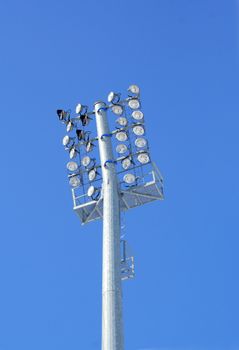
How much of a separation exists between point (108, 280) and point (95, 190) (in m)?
4.20

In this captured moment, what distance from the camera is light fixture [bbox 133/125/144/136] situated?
2136cm

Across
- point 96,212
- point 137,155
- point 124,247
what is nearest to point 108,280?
point 124,247

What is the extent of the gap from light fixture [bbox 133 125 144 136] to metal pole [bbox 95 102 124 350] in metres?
0.91

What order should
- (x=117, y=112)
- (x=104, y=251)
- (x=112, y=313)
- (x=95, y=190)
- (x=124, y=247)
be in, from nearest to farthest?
(x=112, y=313)
(x=104, y=251)
(x=124, y=247)
(x=95, y=190)
(x=117, y=112)

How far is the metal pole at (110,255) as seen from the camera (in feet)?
53.5

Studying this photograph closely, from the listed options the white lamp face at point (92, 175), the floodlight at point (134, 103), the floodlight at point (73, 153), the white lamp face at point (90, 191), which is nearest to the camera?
the white lamp face at point (90, 191)

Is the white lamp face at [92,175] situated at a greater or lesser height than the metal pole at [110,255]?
greater

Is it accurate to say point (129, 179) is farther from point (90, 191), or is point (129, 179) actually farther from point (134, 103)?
point (134, 103)

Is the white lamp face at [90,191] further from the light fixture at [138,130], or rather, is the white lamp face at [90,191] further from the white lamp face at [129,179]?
the light fixture at [138,130]

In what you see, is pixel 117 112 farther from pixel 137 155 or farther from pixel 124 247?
pixel 124 247

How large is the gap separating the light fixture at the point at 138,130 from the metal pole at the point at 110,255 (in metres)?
0.91

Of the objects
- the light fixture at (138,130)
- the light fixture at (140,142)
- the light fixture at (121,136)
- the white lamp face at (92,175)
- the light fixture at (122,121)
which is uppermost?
the light fixture at (122,121)

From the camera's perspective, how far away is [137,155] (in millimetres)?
21031

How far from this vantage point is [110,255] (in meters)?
17.8
